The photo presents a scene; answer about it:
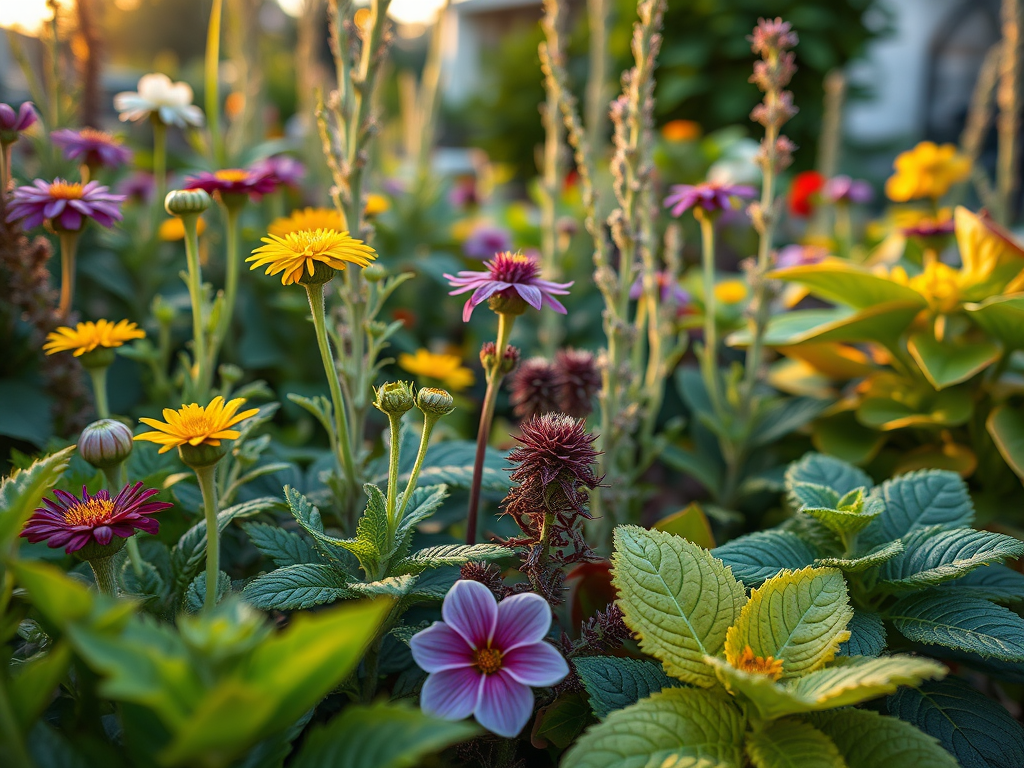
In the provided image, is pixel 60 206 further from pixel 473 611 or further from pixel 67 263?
pixel 473 611

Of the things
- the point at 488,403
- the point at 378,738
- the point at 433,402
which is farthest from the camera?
the point at 488,403

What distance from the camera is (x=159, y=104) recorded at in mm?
1327

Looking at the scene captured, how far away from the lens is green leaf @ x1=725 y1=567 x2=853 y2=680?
2.43ft

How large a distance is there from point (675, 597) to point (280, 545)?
1.53 ft

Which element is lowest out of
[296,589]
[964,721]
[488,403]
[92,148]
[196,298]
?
[964,721]

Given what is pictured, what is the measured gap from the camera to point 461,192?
3104 mm

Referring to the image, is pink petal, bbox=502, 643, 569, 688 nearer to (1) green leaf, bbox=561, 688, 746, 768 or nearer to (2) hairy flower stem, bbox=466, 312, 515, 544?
(1) green leaf, bbox=561, 688, 746, 768

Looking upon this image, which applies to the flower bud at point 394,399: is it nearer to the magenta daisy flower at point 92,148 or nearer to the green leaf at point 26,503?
the green leaf at point 26,503

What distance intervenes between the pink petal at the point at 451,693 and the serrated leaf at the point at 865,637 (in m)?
0.40

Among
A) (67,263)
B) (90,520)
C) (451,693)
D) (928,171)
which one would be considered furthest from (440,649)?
(928,171)

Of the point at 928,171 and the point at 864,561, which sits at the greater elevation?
the point at 928,171

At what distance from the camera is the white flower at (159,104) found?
1308 millimetres

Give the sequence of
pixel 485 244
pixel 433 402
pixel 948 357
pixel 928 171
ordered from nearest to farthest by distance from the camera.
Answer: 1. pixel 433 402
2. pixel 948 357
3. pixel 928 171
4. pixel 485 244

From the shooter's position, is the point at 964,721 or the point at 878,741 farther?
the point at 964,721
